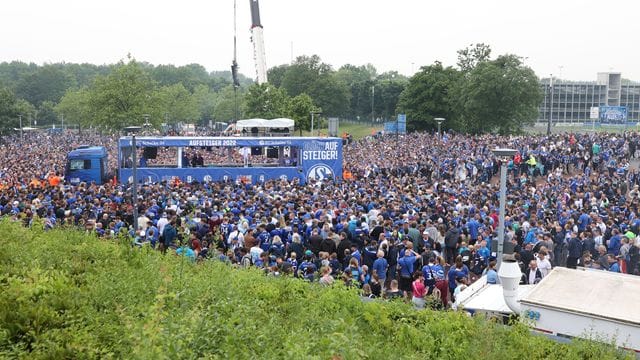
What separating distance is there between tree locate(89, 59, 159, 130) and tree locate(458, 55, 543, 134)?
3089 cm

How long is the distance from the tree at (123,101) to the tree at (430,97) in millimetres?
27431

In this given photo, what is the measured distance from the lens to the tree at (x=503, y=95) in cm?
5662

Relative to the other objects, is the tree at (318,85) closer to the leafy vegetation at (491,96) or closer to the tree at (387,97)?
the tree at (387,97)

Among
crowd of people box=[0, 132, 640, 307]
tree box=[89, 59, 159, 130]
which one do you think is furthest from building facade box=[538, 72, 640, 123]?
crowd of people box=[0, 132, 640, 307]

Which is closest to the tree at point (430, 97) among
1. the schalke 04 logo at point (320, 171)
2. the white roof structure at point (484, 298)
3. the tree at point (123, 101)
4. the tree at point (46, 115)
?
the tree at point (123, 101)

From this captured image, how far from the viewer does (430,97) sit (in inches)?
2724

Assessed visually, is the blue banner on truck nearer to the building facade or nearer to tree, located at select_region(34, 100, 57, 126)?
the building facade

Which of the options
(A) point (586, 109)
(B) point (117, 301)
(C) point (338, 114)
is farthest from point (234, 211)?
(A) point (586, 109)

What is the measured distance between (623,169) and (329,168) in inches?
553

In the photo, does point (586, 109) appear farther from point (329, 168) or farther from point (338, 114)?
point (329, 168)

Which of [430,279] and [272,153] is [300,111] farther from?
[430,279]

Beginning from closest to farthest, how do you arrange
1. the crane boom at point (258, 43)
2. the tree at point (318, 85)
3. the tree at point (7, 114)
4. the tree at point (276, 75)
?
the crane boom at point (258, 43)
the tree at point (7, 114)
the tree at point (318, 85)
the tree at point (276, 75)

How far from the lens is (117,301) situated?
8367 millimetres

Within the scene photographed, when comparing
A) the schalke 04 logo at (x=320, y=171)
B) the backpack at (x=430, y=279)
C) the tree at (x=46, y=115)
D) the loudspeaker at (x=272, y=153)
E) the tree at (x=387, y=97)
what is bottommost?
the backpack at (x=430, y=279)
